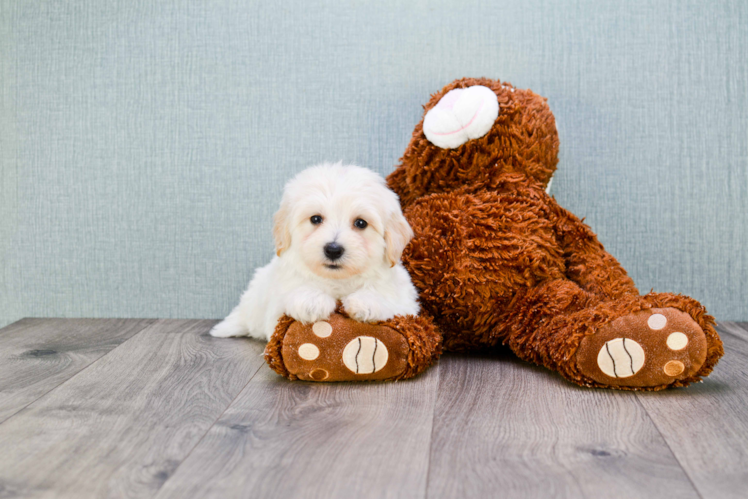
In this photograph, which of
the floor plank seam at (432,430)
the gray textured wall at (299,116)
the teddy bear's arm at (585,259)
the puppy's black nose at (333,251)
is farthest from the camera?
the gray textured wall at (299,116)

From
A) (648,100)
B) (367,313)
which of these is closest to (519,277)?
(367,313)

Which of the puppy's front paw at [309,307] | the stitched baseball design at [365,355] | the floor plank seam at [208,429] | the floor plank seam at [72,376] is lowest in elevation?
the floor plank seam at [72,376]

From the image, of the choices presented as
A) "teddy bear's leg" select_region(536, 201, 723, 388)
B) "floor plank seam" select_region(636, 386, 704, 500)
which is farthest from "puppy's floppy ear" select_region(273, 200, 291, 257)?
"floor plank seam" select_region(636, 386, 704, 500)

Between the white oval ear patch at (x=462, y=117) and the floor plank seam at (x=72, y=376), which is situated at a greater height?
the white oval ear patch at (x=462, y=117)

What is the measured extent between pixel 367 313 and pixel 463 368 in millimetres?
342

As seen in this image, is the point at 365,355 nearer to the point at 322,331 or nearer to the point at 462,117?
A: the point at 322,331

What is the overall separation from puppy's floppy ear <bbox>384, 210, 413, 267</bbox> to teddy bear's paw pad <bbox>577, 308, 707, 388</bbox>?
491 mm

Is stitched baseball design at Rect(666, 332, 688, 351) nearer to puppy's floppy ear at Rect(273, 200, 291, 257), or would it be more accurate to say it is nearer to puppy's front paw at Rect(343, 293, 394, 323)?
puppy's front paw at Rect(343, 293, 394, 323)

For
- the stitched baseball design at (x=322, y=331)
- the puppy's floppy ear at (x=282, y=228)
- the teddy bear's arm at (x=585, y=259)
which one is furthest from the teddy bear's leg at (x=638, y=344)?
the puppy's floppy ear at (x=282, y=228)

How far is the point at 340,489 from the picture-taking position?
98 centimetres

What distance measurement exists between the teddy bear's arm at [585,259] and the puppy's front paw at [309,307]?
74 cm

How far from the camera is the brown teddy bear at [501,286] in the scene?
4.61ft

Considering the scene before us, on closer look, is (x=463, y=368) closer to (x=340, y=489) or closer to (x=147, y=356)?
(x=340, y=489)

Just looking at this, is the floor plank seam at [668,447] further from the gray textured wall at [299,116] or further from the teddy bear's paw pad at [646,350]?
the gray textured wall at [299,116]
